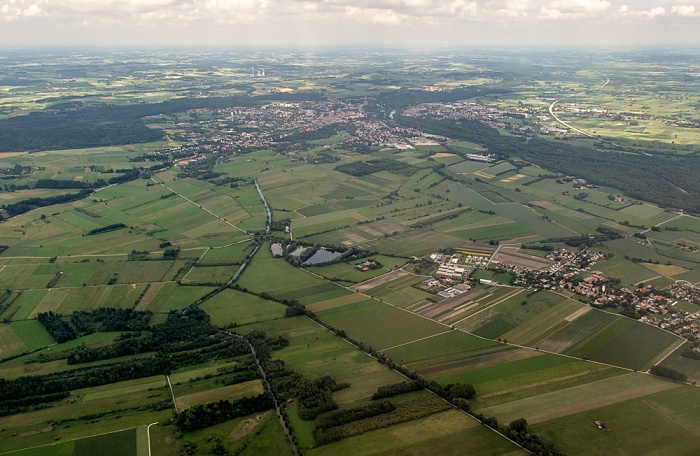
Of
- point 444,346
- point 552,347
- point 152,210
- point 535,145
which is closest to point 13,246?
point 152,210

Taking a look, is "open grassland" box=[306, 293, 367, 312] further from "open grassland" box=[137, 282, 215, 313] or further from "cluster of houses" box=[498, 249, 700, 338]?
"cluster of houses" box=[498, 249, 700, 338]

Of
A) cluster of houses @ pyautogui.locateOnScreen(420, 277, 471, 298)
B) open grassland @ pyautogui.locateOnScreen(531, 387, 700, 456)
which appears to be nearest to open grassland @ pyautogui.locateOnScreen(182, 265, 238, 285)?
cluster of houses @ pyautogui.locateOnScreen(420, 277, 471, 298)

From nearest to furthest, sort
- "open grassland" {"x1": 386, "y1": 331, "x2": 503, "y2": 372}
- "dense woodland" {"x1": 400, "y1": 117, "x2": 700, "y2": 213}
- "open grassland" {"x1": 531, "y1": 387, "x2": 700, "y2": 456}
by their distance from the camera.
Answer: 1. "open grassland" {"x1": 531, "y1": 387, "x2": 700, "y2": 456}
2. "open grassland" {"x1": 386, "y1": 331, "x2": 503, "y2": 372}
3. "dense woodland" {"x1": 400, "y1": 117, "x2": 700, "y2": 213}

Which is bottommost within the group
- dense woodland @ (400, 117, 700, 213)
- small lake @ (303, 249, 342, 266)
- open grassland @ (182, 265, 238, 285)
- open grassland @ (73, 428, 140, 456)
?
open grassland @ (73, 428, 140, 456)

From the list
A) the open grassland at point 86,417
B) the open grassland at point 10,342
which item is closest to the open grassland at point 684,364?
the open grassland at point 86,417

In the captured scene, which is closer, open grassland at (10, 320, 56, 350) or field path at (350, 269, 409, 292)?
open grassland at (10, 320, 56, 350)

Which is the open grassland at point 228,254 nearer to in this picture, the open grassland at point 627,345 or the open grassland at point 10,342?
the open grassland at point 10,342
